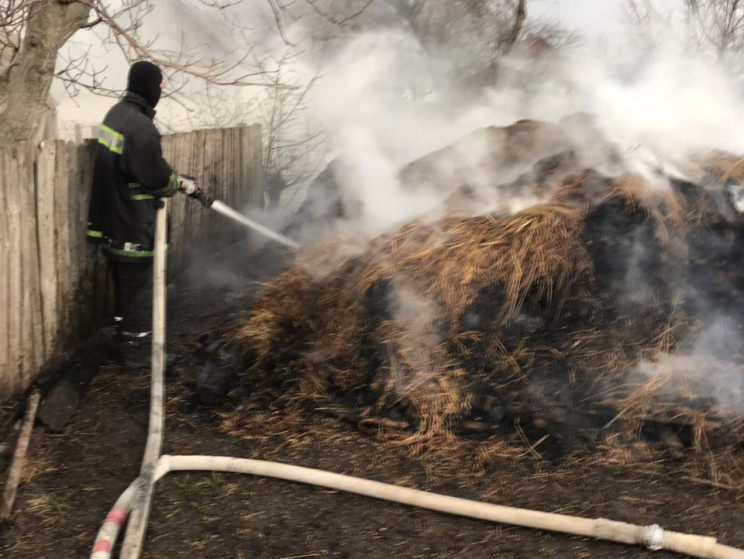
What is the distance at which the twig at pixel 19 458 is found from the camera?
331cm

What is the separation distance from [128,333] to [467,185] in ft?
9.29

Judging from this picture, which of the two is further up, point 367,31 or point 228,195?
point 367,31

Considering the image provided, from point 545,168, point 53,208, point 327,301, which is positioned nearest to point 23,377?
point 53,208

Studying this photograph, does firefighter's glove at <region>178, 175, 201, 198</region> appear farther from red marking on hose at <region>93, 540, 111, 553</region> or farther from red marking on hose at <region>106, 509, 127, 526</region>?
red marking on hose at <region>93, 540, 111, 553</region>

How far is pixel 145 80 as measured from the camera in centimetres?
478

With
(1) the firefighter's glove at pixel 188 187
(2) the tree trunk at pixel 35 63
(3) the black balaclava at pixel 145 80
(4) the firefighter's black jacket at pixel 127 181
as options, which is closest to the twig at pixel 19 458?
(4) the firefighter's black jacket at pixel 127 181

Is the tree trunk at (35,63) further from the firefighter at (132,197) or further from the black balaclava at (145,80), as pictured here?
the firefighter at (132,197)

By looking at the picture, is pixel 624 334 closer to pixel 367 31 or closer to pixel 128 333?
pixel 128 333

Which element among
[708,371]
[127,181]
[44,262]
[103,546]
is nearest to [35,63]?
[127,181]

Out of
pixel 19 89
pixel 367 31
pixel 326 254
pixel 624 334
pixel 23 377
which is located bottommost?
pixel 23 377

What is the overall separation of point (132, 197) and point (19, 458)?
1.88 metres

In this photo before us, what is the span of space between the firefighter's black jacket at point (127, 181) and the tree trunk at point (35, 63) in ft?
4.70

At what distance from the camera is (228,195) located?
762 cm

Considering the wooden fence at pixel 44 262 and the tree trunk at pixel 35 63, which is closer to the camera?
the wooden fence at pixel 44 262
